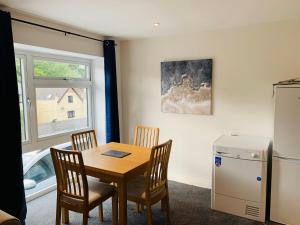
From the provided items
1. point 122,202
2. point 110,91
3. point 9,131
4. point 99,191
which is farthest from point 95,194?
point 110,91

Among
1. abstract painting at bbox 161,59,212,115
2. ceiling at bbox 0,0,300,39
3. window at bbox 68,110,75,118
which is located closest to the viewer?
ceiling at bbox 0,0,300,39

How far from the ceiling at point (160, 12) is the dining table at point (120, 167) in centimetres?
155

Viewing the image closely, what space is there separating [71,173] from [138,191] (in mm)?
684

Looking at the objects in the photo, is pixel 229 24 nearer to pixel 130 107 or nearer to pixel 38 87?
pixel 130 107

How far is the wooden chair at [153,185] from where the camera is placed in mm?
2195

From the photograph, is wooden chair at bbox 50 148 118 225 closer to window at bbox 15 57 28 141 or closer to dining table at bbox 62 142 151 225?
dining table at bbox 62 142 151 225

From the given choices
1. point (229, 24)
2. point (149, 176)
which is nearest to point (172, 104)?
point (229, 24)

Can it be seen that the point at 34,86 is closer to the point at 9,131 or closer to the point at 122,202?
the point at 9,131

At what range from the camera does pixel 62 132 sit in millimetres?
3543

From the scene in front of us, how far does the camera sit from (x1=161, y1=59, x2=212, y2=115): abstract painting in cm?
331

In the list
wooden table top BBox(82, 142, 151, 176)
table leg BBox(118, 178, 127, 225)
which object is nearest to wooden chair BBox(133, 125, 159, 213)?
wooden table top BBox(82, 142, 151, 176)

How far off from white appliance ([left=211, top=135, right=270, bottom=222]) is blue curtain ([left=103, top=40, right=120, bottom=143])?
Answer: 173 cm

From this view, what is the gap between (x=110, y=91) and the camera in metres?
3.74

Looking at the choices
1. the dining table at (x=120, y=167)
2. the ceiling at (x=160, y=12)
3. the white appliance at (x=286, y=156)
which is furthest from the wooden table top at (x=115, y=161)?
the ceiling at (x=160, y=12)
